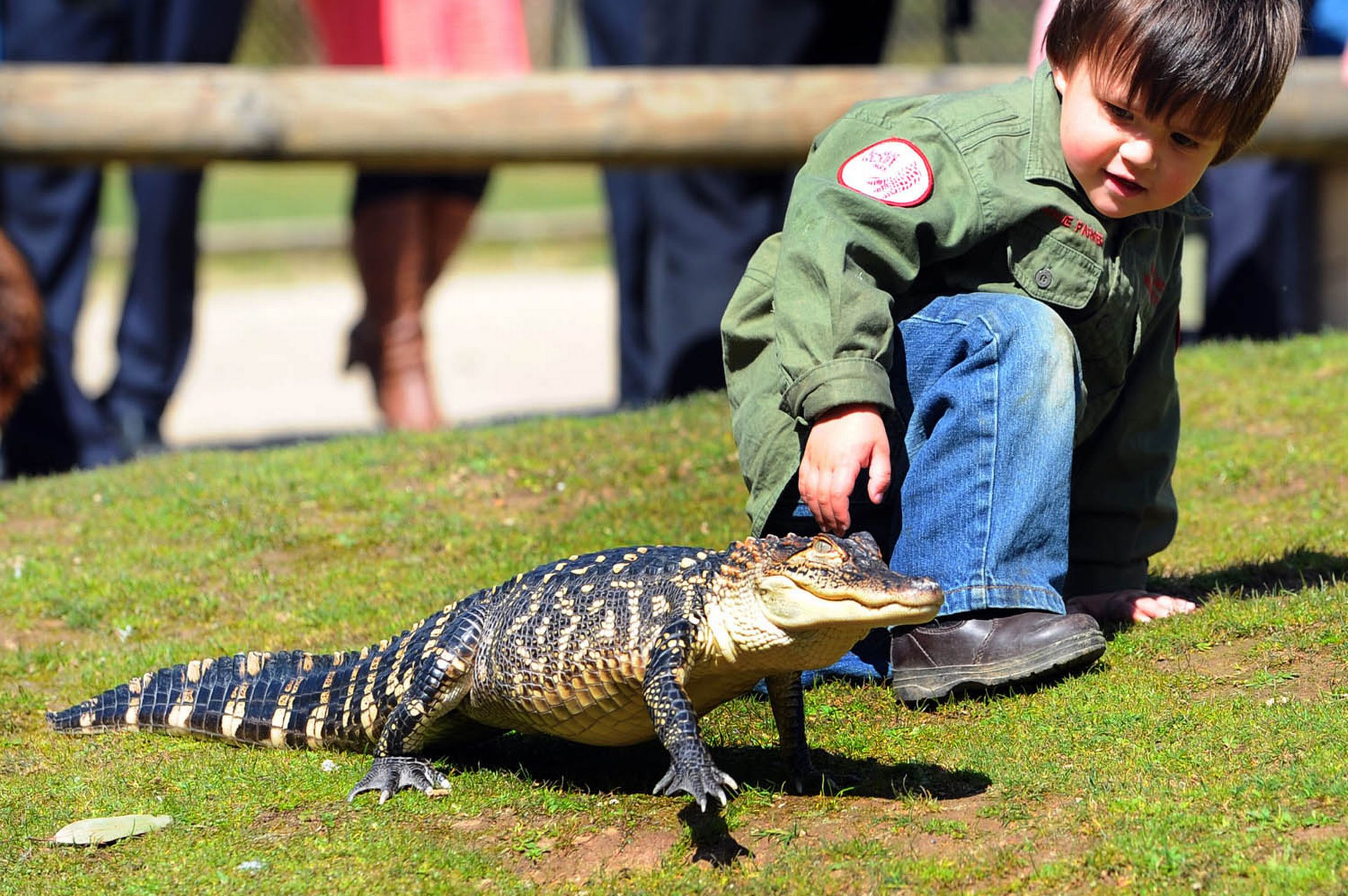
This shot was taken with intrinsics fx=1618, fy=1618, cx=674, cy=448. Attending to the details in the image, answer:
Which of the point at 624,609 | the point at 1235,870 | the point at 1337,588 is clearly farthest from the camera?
the point at 1337,588

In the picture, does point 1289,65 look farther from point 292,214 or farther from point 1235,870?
point 292,214

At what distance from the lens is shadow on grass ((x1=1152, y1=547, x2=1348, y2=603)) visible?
4074 millimetres

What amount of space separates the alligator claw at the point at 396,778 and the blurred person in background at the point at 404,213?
5002 millimetres

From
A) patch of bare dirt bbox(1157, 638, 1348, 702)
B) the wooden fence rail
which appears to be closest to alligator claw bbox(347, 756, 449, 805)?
patch of bare dirt bbox(1157, 638, 1348, 702)

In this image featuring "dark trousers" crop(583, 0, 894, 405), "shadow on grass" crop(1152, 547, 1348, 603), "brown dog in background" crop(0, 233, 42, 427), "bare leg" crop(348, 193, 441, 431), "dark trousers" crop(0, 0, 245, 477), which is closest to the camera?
"shadow on grass" crop(1152, 547, 1348, 603)

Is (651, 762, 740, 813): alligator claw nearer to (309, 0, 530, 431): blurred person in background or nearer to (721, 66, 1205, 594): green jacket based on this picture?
(721, 66, 1205, 594): green jacket

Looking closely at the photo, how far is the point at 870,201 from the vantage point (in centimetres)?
341

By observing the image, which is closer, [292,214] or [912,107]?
[912,107]

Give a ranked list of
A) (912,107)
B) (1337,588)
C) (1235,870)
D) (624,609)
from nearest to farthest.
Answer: (1235,870) → (624,609) → (912,107) → (1337,588)

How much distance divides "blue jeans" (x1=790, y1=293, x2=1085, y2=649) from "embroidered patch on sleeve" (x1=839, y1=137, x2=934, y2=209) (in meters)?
0.31

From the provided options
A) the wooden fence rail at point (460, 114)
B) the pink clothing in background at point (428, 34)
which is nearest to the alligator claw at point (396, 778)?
the wooden fence rail at point (460, 114)

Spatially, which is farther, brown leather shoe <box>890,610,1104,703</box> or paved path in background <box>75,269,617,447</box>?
paved path in background <box>75,269,617,447</box>

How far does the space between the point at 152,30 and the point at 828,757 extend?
631cm

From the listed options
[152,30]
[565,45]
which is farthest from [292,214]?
[152,30]
